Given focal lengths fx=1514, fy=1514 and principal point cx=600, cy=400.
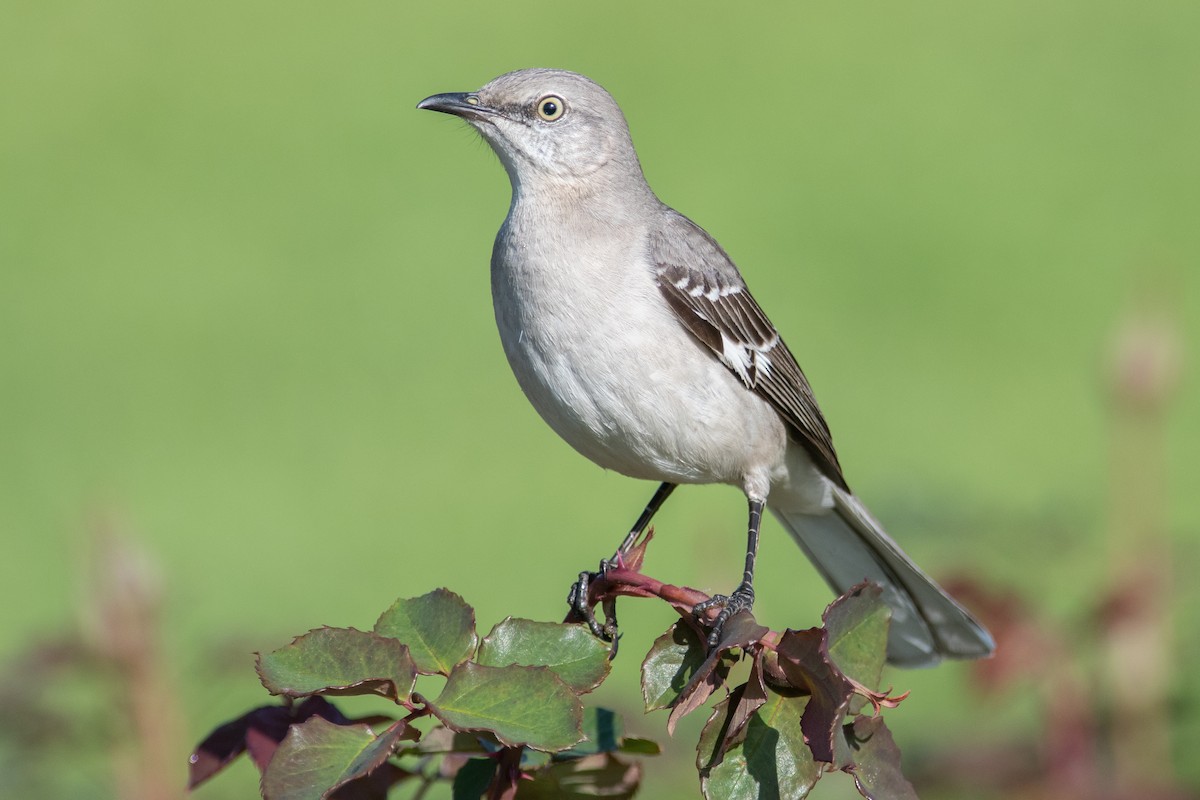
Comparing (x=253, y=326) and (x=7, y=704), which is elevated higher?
(x=7, y=704)

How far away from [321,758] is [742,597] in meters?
1.89

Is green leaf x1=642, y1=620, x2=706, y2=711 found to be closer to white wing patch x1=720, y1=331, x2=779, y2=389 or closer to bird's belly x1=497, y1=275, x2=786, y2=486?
bird's belly x1=497, y1=275, x2=786, y2=486

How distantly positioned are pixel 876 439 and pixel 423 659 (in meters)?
7.56

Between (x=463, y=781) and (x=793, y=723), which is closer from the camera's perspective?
(x=793, y=723)

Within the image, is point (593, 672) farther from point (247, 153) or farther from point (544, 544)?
point (247, 153)

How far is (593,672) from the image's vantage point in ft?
6.45

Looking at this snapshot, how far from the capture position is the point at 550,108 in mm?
4309

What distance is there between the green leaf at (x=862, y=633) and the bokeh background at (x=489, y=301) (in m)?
1.67

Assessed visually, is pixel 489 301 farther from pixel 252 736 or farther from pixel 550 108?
pixel 252 736

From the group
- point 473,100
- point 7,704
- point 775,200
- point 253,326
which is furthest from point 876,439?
point 7,704

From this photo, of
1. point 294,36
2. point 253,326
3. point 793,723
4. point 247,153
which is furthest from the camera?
point 294,36

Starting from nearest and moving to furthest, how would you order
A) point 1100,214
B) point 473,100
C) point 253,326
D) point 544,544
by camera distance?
1. point 473,100
2. point 544,544
3. point 253,326
4. point 1100,214

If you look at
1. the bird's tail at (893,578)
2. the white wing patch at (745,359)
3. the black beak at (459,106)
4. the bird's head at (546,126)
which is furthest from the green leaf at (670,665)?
the black beak at (459,106)

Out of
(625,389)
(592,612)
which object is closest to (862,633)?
(592,612)
